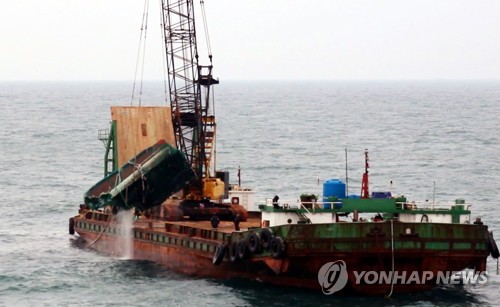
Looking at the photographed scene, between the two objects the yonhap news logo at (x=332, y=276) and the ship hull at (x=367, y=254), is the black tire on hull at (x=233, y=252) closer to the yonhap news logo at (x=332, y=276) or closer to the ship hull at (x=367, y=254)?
the ship hull at (x=367, y=254)

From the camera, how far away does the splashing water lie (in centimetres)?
5623

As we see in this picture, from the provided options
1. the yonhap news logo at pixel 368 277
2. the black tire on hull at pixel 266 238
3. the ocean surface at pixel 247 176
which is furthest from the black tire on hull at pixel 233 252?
the yonhap news logo at pixel 368 277

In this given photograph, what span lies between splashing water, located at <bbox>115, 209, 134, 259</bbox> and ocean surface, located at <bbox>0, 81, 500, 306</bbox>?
902 millimetres

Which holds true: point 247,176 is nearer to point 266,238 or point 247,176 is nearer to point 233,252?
point 233,252

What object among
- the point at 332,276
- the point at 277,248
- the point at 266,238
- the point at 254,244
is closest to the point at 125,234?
the point at 254,244

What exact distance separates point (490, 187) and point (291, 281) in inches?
1474

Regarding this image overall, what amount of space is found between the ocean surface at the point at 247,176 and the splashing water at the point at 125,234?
2.96ft

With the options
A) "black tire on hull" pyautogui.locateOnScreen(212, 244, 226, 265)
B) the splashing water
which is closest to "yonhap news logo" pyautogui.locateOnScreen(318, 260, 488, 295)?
"black tire on hull" pyautogui.locateOnScreen(212, 244, 226, 265)

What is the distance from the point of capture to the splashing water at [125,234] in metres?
56.2

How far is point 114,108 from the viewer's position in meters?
63.6

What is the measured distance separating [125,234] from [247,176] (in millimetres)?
33494

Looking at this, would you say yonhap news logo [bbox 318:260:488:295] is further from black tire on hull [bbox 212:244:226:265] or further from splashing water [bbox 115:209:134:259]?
splashing water [bbox 115:209:134:259]

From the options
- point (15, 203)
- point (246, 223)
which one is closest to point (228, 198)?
point (246, 223)

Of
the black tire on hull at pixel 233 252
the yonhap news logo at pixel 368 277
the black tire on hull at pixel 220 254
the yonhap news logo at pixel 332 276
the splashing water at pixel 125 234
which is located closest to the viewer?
the yonhap news logo at pixel 332 276
